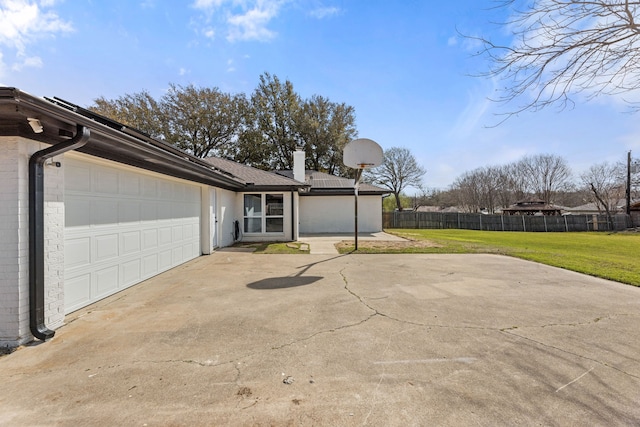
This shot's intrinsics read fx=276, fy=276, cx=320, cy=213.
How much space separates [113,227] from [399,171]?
123ft

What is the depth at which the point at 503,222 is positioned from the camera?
25.3 meters

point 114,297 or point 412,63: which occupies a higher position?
point 412,63

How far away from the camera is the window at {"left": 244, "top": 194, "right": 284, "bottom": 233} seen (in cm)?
1283

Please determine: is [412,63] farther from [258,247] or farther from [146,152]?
[258,247]

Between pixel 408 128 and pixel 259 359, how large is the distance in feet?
35.1

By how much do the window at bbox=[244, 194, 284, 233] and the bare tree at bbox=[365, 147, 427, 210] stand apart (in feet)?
88.7

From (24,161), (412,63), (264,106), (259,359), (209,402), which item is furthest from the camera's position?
(264,106)

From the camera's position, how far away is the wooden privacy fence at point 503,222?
25266 millimetres

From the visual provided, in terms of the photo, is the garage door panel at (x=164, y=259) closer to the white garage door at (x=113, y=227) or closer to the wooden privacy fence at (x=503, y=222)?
the white garage door at (x=113, y=227)

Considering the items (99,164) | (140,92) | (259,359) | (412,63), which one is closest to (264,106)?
(140,92)

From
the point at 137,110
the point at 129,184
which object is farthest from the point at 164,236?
the point at 137,110

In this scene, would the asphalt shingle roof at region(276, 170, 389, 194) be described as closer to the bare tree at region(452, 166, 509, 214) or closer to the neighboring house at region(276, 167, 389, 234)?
the neighboring house at region(276, 167, 389, 234)

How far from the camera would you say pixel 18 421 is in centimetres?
205

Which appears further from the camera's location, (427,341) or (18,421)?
(427,341)
